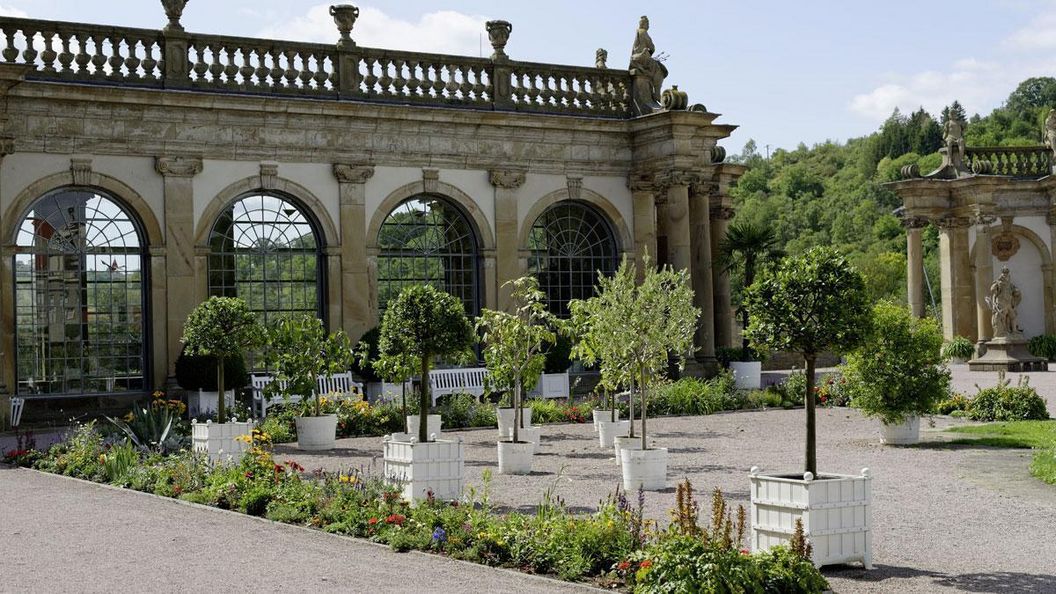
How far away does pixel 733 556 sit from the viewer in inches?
324

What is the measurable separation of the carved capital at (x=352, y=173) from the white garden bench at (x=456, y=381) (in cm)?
400

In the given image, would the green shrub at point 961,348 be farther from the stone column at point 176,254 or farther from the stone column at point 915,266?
the stone column at point 176,254

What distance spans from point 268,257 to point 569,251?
6808mm

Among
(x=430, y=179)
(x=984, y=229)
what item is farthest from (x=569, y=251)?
(x=984, y=229)

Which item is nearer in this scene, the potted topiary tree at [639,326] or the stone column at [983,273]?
the potted topiary tree at [639,326]

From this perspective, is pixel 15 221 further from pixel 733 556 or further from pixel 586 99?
pixel 733 556

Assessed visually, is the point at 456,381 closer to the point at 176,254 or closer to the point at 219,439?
the point at 176,254

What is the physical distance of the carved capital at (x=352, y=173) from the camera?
25344mm

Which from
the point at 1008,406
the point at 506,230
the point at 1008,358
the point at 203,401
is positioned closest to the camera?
the point at 1008,406

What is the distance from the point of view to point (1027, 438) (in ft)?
59.4

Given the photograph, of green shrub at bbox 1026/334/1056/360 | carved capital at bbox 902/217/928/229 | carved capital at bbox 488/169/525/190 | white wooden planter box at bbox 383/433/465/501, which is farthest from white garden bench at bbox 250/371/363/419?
green shrub at bbox 1026/334/1056/360

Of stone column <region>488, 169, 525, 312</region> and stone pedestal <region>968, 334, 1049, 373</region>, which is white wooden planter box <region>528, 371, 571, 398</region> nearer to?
stone column <region>488, 169, 525, 312</region>

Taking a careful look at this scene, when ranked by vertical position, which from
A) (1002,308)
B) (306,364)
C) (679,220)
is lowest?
(306,364)

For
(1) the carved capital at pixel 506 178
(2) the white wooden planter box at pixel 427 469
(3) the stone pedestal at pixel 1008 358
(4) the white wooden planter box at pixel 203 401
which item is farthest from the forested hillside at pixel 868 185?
(2) the white wooden planter box at pixel 427 469
